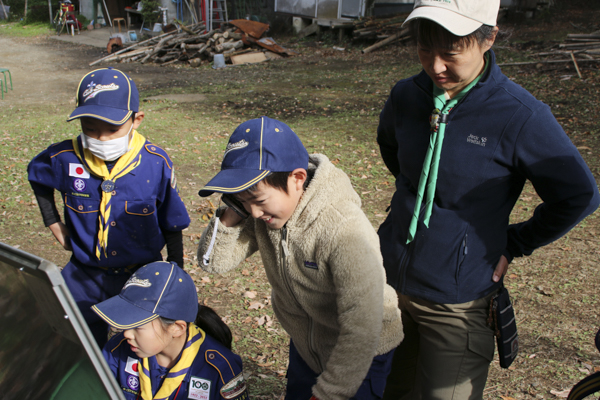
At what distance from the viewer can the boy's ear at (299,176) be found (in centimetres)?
203

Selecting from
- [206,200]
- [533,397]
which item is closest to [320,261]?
[533,397]

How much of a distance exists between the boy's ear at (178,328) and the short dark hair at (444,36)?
1.74 metres

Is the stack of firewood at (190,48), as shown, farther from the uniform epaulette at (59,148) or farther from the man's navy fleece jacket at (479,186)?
the man's navy fleece jacket at (479,186)

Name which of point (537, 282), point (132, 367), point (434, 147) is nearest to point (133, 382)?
point (132, 367)

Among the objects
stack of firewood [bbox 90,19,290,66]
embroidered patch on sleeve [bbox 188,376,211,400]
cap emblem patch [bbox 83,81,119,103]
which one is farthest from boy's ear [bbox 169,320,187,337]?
stack of firewood [bbox 90,19,290,66]

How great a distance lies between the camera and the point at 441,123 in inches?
84.2

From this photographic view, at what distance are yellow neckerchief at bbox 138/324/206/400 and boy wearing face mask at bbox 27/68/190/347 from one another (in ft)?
1.94

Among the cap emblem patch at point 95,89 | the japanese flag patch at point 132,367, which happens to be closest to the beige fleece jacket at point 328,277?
the japanese flag patch at point 132,367

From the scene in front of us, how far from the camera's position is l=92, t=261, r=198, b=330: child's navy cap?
229 cm

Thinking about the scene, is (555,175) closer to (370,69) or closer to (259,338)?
(259,338)

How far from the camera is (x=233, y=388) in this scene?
241 centimetres

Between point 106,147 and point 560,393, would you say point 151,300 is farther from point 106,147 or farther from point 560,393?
point 560,393

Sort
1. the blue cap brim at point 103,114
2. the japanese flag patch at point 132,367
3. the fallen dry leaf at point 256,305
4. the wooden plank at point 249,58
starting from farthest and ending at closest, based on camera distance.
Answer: the wooden plank at point 249,58 < the fallen dry leaf at point 256,305 < the blue cap brim at point 103,114 < the japanese flag patch at point 132,367

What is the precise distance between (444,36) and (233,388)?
189 centimetres
